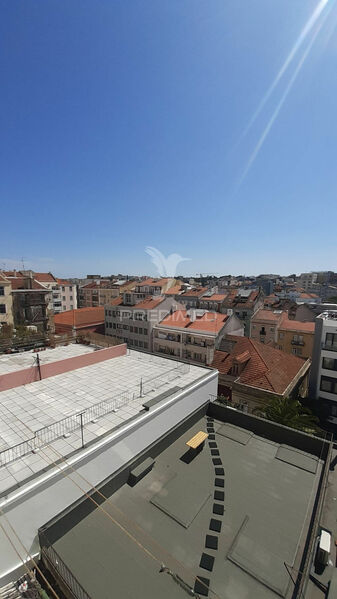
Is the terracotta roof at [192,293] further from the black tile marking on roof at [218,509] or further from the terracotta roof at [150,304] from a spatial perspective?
Result: the black tile marking on roof at [218,509]

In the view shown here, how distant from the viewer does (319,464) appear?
13008mm

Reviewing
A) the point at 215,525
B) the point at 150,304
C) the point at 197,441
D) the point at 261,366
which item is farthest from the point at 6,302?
the point at 215,525

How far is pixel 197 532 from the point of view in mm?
9250

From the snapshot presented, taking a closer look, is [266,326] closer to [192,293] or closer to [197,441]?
[192,293]

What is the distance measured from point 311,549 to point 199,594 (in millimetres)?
4061

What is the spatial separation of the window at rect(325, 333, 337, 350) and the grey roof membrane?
68.5ft

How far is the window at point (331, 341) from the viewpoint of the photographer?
96.2ft

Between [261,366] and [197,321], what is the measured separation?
1328cm

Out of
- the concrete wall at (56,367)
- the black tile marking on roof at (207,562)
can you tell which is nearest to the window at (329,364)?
the concrete wall at (56,367)

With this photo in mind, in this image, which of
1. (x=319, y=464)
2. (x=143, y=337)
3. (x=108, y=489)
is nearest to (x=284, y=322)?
(x=143, y=337)

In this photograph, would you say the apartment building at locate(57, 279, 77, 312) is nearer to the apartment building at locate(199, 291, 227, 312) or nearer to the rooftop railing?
the apartment building at locate(199, 291, 227, 312)

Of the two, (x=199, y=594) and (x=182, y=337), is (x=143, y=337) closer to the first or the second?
(x=182, y=337)

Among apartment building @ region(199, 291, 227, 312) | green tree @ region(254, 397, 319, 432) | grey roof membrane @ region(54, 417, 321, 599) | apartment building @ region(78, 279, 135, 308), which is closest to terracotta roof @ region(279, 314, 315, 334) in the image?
apartment building @ region(199, 291, 227, 312)

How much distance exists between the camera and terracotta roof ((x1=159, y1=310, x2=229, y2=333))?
1460 inches
